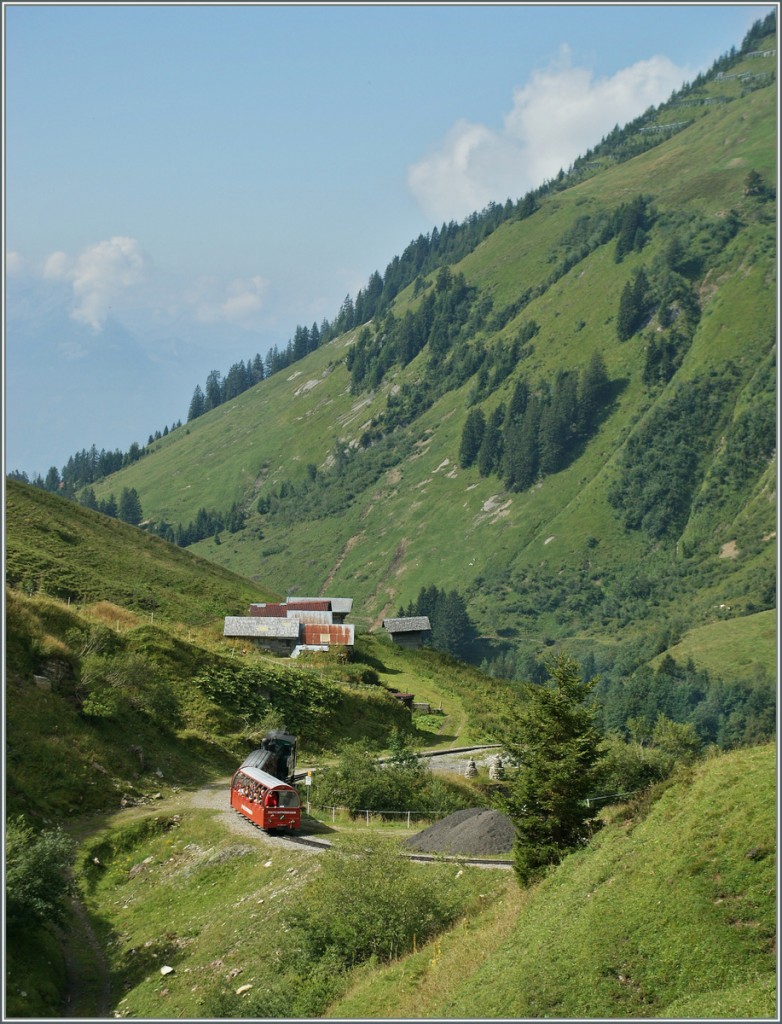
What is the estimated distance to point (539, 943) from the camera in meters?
27.2

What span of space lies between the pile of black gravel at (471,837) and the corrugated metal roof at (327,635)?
5665 cm

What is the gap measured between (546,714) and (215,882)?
17.7 metres

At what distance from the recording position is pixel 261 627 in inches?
3969

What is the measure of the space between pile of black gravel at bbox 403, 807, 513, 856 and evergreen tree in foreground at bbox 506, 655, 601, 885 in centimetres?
876

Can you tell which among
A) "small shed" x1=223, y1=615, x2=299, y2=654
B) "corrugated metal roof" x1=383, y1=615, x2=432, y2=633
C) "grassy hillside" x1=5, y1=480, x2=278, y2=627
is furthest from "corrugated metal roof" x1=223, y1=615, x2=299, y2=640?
"corrugated metal roof" x1=383, y1=615, x2=432, y2=633

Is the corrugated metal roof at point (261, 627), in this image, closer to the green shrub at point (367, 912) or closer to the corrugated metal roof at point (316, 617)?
the corrugated metal roof at point (316, 617)

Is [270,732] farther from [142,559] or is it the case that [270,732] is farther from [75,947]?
[142,559]

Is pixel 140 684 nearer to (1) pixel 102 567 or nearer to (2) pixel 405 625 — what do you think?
Result: (1) pixel 102 567

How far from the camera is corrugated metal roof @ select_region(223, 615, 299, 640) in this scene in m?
98.8

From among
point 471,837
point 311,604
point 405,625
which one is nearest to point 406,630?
point 405,625

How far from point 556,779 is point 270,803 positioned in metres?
17.8

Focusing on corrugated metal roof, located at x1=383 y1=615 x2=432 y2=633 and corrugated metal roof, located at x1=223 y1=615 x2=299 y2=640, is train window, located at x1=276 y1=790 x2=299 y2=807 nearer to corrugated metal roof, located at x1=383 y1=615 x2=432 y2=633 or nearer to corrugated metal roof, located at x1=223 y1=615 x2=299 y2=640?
corrugated metal roof, located at x1=223 y1=615 x2=299 y2=640

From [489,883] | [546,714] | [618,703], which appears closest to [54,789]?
[489,883]

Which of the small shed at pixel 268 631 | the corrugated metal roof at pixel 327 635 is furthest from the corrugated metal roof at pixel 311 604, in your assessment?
the small shed at pixel 268 631
